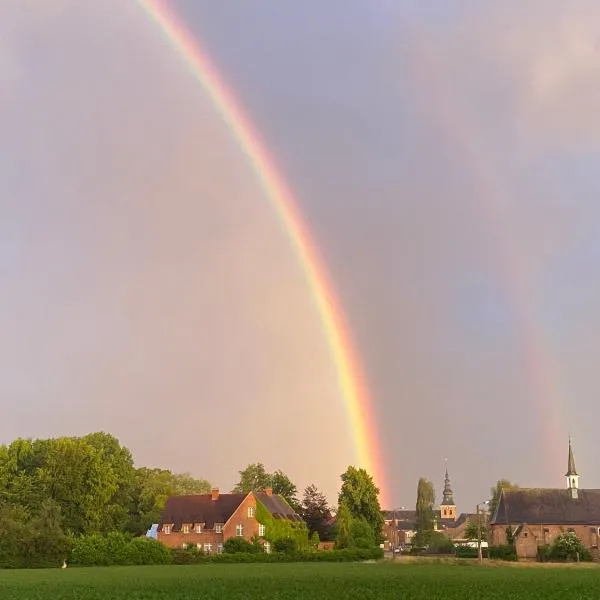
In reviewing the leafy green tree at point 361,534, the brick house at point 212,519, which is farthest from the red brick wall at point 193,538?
the leafy green tree at point 361,534

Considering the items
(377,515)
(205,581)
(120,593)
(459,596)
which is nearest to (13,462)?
→ (377,515)

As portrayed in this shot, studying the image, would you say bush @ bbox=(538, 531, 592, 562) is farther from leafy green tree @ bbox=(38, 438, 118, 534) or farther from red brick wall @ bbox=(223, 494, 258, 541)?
leafy green tree @ bbox=(38, 438, 118, 534)

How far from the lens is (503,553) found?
8788 cm

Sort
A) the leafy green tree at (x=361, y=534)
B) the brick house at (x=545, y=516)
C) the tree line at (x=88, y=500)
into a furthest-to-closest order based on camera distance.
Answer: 1. the brick house at (x=545, y=516)
2. the leafy green tree at (x=361, y=534)
3. the tree line at (x=88, y=500)

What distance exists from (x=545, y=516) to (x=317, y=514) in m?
31.3

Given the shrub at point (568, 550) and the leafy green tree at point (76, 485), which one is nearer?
the shrub at point (568, 550)

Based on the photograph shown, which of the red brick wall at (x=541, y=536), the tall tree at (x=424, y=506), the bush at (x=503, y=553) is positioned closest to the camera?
the bush at (x=503, y=553)

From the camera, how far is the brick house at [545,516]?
101 meters

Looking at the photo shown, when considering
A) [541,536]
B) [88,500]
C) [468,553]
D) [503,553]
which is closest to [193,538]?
[88,500]

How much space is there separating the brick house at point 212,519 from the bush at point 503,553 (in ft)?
79.3

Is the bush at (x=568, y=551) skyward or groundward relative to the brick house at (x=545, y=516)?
groundward

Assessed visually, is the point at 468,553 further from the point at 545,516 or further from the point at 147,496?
the point at 147,496

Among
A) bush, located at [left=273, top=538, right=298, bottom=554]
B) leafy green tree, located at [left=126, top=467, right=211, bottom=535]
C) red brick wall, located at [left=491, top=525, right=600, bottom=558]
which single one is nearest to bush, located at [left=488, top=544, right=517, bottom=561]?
red brick wall, located at [left=491, top=525, right=600, bottom=558]

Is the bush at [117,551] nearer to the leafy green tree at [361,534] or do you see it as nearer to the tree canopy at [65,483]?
the tree canopy at [65,483]
